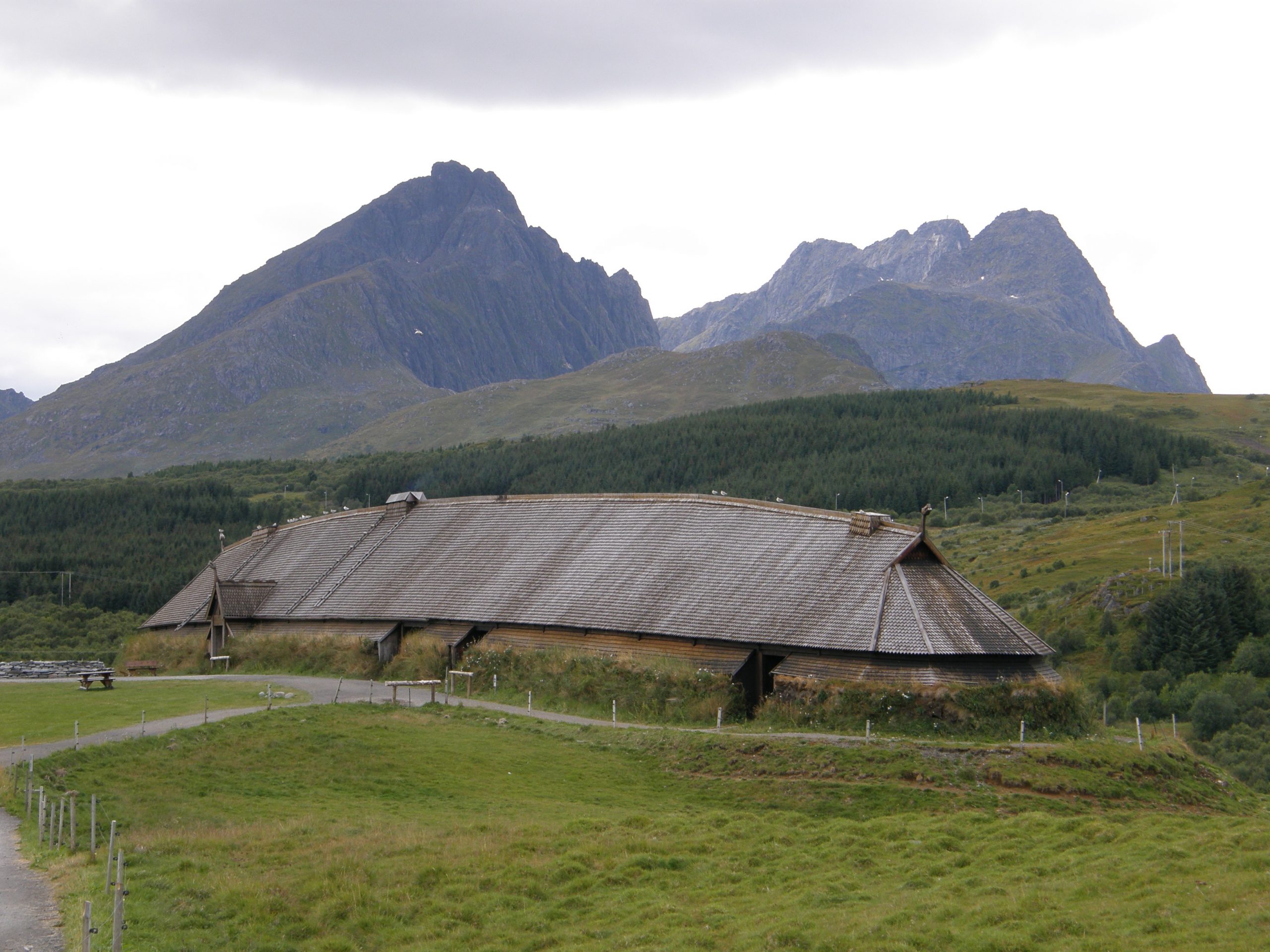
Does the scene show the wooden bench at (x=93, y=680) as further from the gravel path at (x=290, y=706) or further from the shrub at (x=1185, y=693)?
the shrub at (x=1185, y=693)

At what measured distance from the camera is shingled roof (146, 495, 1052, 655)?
140 feet

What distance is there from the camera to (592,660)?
4753 centimetres

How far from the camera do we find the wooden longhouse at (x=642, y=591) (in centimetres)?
4150

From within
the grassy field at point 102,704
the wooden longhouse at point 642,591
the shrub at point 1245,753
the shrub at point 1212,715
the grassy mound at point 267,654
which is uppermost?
the wooden longhouse at point 642,591

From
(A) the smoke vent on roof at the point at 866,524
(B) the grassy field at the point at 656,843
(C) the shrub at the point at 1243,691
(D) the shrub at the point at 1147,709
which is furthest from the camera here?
(D) the shrub at the point at 1147,709

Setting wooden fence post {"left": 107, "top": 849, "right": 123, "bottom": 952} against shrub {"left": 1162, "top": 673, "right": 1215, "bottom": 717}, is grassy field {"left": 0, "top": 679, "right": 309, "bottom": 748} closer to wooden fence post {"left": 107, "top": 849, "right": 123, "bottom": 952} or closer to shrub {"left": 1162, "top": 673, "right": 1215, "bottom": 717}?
wooden fence post {"left": 107, "top": 849, "right": 123, "bottom": 952}

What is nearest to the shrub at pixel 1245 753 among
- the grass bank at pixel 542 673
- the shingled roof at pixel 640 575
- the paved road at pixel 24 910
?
the shingled roof at pixel 640 575

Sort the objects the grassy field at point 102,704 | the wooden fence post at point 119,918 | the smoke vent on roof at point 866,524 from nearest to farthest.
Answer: the wooden fence post at point 119,918, the grassy field at point 102,704, the smoke vent on roof at point 866,524

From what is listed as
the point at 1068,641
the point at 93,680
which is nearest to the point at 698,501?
the point at 93,680

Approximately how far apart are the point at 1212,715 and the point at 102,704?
52708mm

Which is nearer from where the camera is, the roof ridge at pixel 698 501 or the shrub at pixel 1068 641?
the roof ridge at pixel 698 501

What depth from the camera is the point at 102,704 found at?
46.6 meters

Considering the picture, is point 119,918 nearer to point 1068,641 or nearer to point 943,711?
point 943,711

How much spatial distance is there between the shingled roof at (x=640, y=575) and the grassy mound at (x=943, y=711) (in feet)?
5.19
